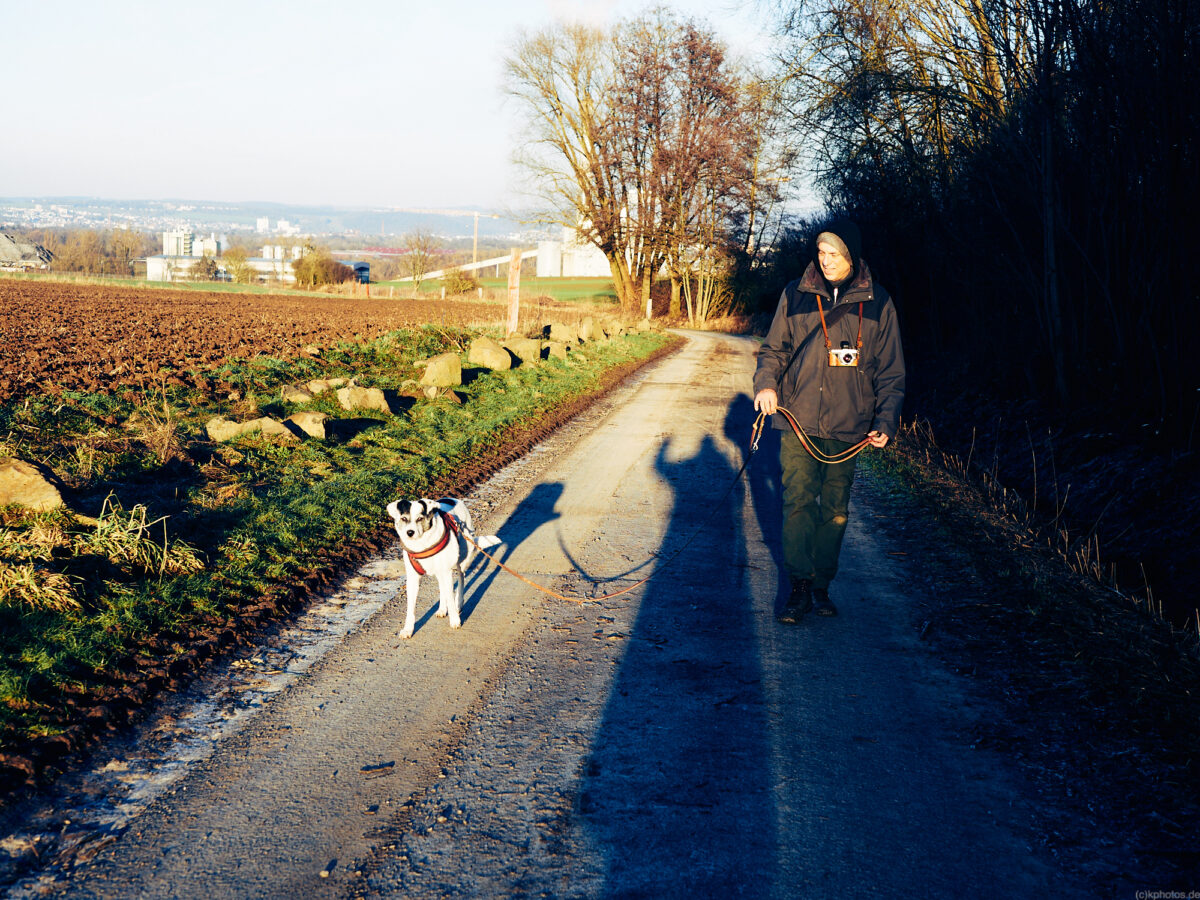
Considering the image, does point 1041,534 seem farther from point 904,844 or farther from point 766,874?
point 766,874

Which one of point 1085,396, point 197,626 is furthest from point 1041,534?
point 197,626

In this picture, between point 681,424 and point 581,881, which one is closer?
point 581,881

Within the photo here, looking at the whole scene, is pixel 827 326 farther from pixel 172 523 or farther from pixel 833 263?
pixel 172 523

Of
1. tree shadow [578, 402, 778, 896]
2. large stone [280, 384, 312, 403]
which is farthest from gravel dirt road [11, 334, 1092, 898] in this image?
large stone [280, 384, 312, 403]

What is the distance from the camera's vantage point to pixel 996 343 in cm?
1421

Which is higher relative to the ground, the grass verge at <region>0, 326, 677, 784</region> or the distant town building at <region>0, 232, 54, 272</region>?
the distant town building at <region>0, 232, 54, 272</region>

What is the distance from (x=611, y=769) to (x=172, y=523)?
4.31 meters

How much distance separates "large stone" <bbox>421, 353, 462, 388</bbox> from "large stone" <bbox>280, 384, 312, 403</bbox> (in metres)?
2.45

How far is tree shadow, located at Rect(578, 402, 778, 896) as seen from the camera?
2.76 metres

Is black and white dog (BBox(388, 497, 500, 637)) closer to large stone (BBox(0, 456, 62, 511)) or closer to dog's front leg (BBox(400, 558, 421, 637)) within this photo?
dog's front leg (BBox(400, 558, 421, 637))

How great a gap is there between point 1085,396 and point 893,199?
9755 millimetres

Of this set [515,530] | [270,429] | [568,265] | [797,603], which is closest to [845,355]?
[797,603]

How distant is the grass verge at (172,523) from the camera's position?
3.96 m

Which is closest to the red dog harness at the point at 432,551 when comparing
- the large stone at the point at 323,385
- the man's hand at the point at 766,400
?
the man's hand at the point at 766,400
